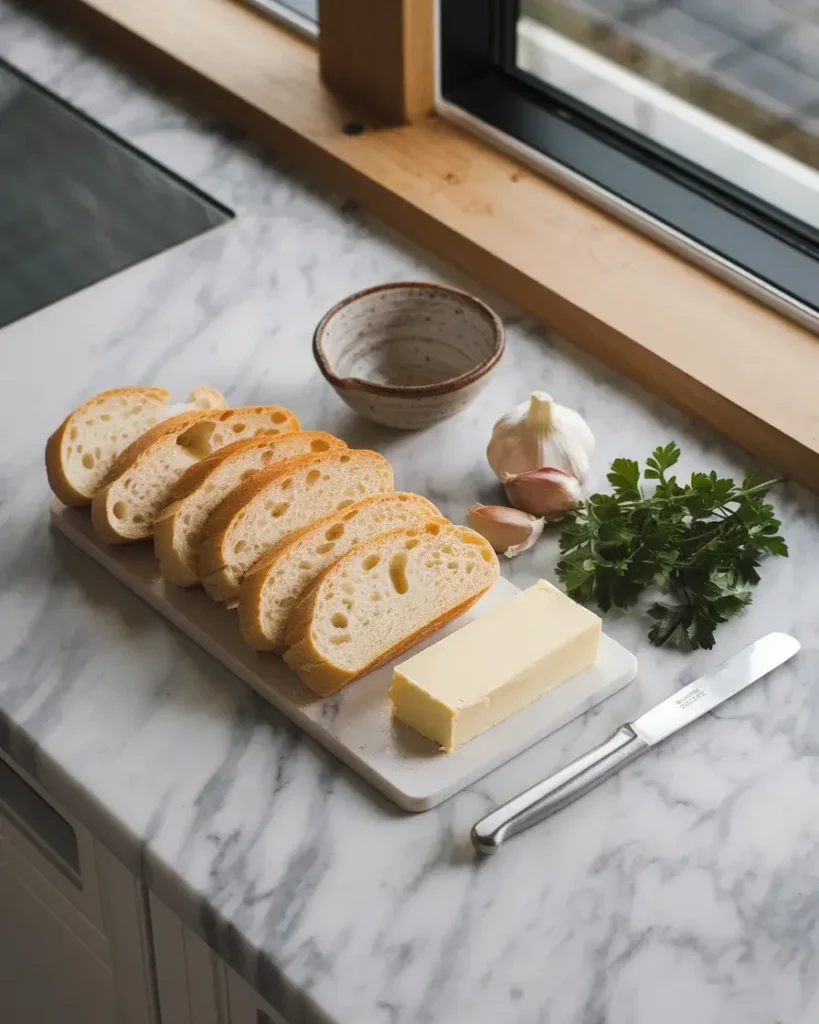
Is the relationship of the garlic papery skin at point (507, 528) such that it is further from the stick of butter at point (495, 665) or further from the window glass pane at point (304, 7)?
the window glass pane at point (304, 7)

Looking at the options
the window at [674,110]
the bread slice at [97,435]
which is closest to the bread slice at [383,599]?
the bread slice at [97,435]

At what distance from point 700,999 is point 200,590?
467 millimetres

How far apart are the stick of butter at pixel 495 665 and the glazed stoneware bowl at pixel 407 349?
233mm

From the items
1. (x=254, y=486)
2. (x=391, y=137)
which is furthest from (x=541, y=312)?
(x=254, y=486)

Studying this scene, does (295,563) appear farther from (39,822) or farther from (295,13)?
(295,13)

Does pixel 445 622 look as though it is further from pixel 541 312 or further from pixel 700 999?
pixel 541 312

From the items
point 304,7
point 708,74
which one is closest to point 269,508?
point 708,74

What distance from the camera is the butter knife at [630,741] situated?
3.01ft

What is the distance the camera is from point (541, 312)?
54.5 inches

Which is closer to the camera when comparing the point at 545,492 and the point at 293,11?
the point at 545,492

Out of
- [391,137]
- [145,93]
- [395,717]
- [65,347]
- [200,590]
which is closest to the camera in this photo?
[395,717]

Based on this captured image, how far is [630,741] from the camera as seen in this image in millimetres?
971

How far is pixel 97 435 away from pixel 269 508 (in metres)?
0.18

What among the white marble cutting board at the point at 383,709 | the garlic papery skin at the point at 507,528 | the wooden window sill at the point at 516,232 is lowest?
the white marble cutting board at the point at 383,709
